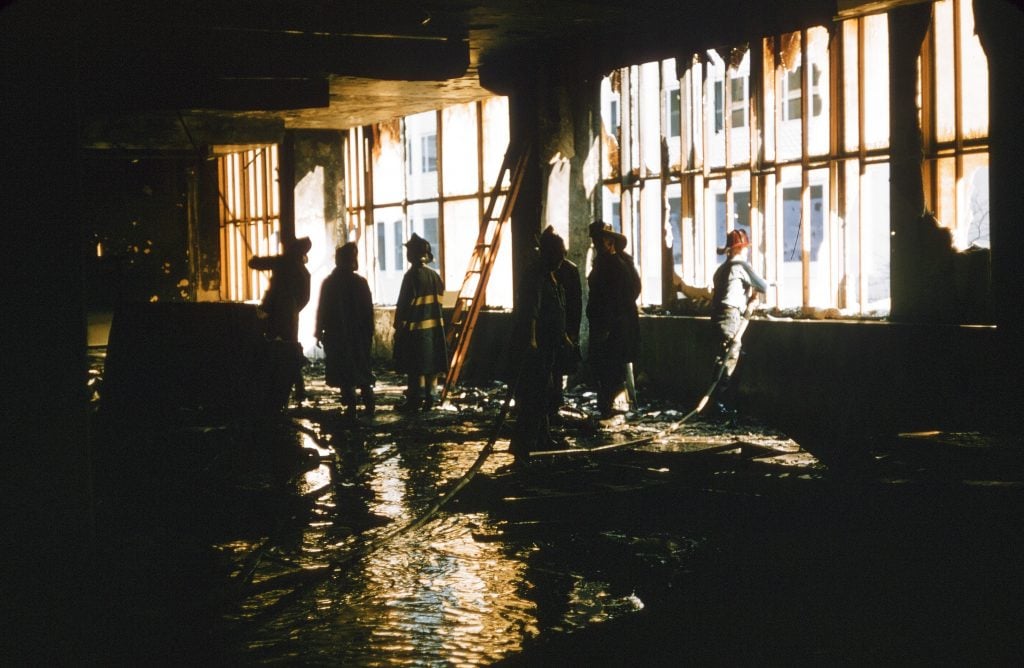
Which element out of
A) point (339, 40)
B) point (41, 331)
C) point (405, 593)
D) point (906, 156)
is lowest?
point (405, 593)

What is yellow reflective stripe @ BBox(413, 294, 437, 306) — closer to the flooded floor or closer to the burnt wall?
the flooded floor

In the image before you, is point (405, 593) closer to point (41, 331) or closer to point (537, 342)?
point (41, 331)

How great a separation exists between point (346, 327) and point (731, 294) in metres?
4.27

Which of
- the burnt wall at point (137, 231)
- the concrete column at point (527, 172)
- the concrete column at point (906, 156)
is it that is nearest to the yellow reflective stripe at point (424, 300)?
the concrete column at point (527, 172)

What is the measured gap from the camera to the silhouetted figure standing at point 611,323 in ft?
34.6

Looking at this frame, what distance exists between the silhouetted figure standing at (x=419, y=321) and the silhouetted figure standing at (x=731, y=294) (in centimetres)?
323

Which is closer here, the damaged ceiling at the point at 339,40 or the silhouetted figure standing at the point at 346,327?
the damaged ceiling at the point at 339,40

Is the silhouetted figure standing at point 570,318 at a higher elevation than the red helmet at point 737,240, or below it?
below

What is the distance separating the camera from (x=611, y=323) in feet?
34.5

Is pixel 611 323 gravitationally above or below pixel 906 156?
below

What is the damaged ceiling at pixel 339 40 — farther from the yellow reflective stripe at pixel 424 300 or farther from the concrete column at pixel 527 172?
the yellow reflective stripe at pixel 424 300

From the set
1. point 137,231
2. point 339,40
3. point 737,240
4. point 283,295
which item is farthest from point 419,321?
point 137,231

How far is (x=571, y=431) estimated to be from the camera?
10000 mm

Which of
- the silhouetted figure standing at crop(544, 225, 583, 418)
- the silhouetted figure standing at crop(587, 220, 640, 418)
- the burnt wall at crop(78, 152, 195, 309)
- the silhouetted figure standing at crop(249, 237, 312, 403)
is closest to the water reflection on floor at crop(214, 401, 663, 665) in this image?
the silhouetted figure standing at crop(544, 225, 583, 418)
